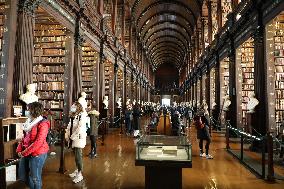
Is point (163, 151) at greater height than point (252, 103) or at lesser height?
lesser

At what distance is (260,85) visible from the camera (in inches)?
323

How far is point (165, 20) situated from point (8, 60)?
2690 centimetres

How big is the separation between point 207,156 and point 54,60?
5.65 m

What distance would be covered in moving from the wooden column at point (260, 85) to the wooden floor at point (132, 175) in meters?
1.55

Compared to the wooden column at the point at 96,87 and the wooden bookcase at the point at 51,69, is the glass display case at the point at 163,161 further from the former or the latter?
the wooden column at the point at 96,87

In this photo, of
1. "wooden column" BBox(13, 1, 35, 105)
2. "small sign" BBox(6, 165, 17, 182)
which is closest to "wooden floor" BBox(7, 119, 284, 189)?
"small sign" BBox(6, 165, 17, 182)

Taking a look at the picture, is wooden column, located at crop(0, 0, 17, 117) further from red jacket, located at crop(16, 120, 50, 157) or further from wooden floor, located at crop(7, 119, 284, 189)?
red jacket, located at crop(16, 120, 50, 157)

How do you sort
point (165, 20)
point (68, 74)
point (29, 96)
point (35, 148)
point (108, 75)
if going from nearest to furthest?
1. point (35, 148)
2. point (29, 96)
3. point (68, 74)
4. point (108, 75)
5. point (165, 20)

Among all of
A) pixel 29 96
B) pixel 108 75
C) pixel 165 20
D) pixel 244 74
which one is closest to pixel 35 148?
pixel 29 96

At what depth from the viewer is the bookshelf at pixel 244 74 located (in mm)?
11352

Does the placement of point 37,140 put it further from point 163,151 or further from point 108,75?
point 108,75

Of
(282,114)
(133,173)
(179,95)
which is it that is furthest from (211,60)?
(179,95)

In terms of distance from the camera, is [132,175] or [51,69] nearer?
[132,175]

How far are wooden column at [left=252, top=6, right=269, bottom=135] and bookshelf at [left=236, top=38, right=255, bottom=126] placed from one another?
285 centimetres
